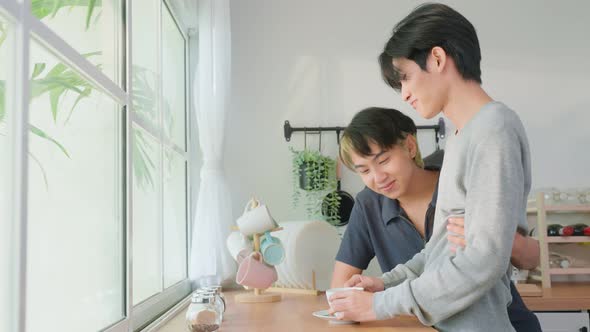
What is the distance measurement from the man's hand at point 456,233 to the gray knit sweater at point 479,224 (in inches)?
0.8

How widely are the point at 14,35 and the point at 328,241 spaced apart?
4.90 ft

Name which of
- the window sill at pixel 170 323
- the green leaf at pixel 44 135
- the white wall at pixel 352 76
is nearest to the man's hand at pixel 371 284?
the window sill at pixel 170 323

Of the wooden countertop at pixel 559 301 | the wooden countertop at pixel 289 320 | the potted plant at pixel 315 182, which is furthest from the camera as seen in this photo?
the potted plant at pixel 315 182

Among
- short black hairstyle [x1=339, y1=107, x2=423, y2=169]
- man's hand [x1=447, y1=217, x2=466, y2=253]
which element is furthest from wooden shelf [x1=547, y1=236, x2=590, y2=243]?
man's hand [x1=447, y1=217, x2=466, y2=253]

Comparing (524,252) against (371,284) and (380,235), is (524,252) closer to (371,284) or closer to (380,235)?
(371,284)

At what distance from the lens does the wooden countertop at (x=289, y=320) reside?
1.22m

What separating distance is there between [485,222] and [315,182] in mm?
1675

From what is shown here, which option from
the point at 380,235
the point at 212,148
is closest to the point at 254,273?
the point at 380,235

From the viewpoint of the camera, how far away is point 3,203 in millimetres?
703

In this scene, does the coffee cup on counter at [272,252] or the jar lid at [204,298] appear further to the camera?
the coffee cup on counter at [272,252]

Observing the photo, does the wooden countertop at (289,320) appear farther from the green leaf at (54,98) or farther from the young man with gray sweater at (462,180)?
the green leaf at (54,98)

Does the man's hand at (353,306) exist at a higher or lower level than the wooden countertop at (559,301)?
higher

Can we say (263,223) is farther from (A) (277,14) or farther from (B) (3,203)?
(A) (277,14)

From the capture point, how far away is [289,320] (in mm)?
1380
